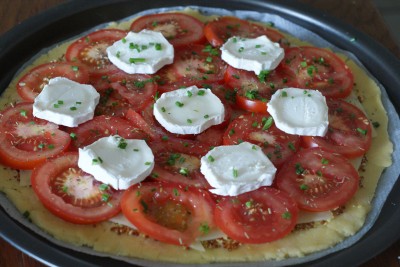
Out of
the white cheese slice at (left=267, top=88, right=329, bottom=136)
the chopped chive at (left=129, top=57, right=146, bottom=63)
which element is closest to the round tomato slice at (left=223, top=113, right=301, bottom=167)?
the white cheese slice at (left=267, top=88, right=329, bottom=136)

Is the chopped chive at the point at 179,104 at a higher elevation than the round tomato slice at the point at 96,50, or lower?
higher

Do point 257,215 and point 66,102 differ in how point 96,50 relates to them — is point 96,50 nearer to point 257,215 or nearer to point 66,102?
point 66,102

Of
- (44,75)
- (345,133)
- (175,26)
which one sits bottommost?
(44,75)

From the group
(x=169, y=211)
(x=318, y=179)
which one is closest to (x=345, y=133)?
(x=318, y=179)

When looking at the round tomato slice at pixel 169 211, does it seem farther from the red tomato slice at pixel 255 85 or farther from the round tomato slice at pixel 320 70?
the round tomato slice at pixel 320 70

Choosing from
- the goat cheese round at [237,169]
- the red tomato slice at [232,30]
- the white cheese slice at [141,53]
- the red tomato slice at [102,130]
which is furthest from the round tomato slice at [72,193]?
the red tomato slice at [232,30]

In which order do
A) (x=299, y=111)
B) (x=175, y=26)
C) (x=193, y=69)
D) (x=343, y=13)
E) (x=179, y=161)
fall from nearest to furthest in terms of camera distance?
(x=179, y=161)
(x=299, y=111)
(x=193, y=69)
(x=175, y=26)
(x=343, y=13)

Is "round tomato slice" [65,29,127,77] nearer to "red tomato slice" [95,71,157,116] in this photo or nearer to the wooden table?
"red tomato slice" [95,71,157,116]
